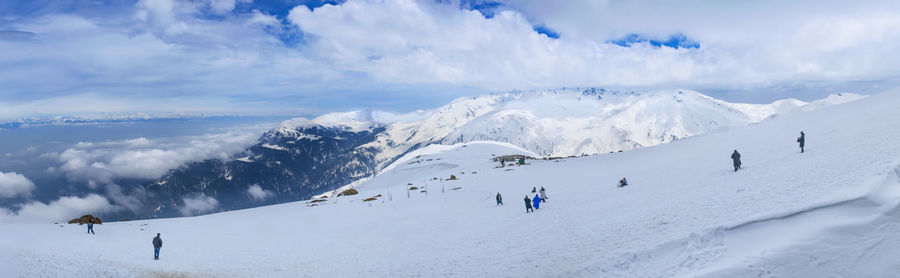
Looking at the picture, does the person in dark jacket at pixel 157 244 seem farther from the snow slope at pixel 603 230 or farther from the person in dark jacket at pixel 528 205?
the person in dark jacket at pixel 528 205

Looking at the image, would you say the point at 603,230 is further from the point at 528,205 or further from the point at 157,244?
the point at 157,244

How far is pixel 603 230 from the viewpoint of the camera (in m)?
21.8

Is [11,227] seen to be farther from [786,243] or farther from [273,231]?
[786,243]

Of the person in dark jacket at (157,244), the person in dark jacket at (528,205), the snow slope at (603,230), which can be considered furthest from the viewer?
the person in dark jacket at (528,205)

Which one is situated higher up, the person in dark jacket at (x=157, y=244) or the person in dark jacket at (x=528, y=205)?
the person in dark jacket at (x=528, y=205)

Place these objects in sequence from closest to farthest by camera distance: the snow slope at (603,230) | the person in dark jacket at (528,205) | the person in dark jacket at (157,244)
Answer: the snow slope at (603,230) → the person in dark jacket at (157,244) → the person in dark jacket at (528,205)

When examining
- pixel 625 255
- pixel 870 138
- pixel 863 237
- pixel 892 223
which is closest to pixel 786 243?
pixel 863 237

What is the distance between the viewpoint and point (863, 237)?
11359mm

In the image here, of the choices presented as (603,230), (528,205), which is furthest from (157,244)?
(603,230)

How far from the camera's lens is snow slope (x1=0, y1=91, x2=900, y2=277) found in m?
12.2

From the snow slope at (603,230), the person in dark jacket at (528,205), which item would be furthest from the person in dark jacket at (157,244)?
the person in dark jacket at (528,205)

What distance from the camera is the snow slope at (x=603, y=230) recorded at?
12203mm

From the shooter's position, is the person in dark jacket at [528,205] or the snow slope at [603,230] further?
the person in dark jacket at [528,205]

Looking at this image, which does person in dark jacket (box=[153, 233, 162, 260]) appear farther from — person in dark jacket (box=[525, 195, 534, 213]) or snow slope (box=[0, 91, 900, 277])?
person in dark jacket (box=[525, 195, 534, 213])
